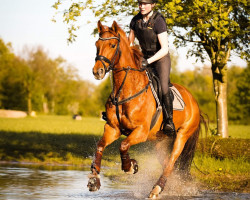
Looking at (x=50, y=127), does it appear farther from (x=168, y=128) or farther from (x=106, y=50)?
(x=106, y=50)

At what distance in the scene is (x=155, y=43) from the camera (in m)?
8.73

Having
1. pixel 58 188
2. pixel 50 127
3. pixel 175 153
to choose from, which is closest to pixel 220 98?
pixel 175 153

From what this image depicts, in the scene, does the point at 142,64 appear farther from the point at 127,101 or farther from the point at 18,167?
the point at 18,167

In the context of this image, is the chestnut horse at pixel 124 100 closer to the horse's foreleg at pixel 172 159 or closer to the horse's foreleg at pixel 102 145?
the horse's foreleg at pixel 102 145

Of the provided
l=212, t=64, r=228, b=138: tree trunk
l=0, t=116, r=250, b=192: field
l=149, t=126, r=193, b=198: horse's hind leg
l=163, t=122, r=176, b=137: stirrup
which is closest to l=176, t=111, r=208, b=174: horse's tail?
l=0, t=116, r=250, b=192: field

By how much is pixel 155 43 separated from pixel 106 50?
1.49 m

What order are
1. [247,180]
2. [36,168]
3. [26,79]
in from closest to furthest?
[247,180]
[36,168]
[26,79]

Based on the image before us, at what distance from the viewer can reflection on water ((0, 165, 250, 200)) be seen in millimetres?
8836

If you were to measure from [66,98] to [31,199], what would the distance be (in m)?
89.4

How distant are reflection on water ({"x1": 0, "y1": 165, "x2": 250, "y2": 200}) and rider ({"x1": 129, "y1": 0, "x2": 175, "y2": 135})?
1.69 metres

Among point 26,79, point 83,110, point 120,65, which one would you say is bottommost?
point 83,110

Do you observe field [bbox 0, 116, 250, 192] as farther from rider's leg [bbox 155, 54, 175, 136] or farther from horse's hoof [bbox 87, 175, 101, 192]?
horse's hoof [bbox 87, 175, 101, 192]

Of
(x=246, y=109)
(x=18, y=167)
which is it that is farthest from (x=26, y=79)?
(x=18, y=167)

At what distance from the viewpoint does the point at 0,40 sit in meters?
81.8
